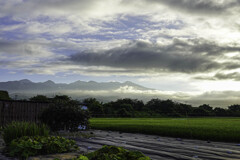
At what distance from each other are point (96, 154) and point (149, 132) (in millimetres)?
11704

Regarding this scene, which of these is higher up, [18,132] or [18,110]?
[18,110]

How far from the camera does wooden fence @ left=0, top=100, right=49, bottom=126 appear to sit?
19.5 meters

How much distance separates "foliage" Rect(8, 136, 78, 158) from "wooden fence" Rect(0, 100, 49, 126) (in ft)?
36.0

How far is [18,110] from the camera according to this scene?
20.2 metres

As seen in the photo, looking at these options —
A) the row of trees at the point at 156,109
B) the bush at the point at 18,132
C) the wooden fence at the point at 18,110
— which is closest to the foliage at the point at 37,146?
the bush at the point at 18,132

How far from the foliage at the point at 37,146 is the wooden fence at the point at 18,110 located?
10962mm

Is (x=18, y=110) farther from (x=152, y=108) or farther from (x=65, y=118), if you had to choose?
(x=152, y=108)

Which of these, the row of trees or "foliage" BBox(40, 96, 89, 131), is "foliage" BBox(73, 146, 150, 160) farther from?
the row of trees

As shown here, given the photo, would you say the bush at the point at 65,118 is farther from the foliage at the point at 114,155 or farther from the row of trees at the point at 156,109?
the row of trees at the point at 156,109

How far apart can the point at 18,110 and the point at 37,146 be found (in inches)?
535

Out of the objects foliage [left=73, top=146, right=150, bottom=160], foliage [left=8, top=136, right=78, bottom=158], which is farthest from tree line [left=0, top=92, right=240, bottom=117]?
foliage [left=73, top=146, right=150, bottom=160]

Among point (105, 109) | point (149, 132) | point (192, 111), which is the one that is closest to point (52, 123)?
point (149, 132)

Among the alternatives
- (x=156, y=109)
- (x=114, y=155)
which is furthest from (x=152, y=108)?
(x=114, y=155)

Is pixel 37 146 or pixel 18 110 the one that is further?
pixel 18 110
